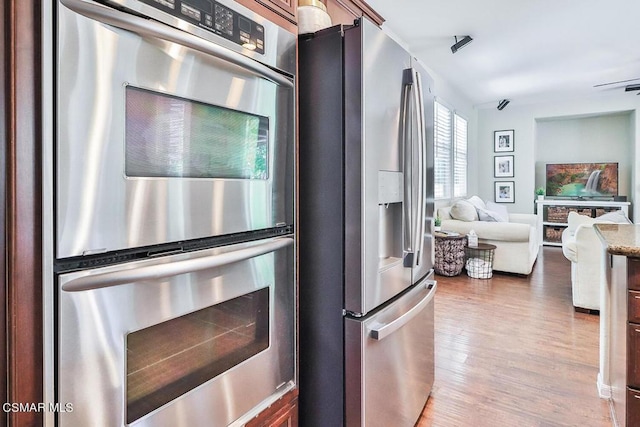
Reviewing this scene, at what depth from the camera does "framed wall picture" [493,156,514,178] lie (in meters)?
7.58

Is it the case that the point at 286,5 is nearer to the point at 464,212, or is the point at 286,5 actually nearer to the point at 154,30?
the point at 154,30

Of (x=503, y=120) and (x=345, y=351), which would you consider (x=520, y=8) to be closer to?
(x=345, y=351)

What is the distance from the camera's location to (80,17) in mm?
717

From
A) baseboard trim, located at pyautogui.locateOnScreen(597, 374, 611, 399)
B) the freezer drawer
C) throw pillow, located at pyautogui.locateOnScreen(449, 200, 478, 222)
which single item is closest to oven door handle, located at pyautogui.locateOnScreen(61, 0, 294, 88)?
the freezer drawer

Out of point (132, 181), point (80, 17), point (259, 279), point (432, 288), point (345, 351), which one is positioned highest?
point (80, 17)

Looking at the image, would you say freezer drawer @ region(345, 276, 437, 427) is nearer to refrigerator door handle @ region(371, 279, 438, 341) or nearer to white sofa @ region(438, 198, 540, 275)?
refrigerator door handle @ region(371, 279, 438, 341)

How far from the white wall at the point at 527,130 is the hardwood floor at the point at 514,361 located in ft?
12.4

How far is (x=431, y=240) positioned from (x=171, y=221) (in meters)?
1.40

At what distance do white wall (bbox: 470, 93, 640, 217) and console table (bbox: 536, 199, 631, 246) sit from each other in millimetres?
314

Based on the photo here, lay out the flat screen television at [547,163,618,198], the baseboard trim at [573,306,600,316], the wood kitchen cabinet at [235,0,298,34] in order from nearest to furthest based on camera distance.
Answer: the wood kitchen cabinet at [235,0,298,34] → the baseboard trim at [573,306,600,316] → the flat screen television at [547,163,618,198]

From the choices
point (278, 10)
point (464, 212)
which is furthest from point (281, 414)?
point (464, 212)

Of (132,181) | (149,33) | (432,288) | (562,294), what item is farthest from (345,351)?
(562,294)

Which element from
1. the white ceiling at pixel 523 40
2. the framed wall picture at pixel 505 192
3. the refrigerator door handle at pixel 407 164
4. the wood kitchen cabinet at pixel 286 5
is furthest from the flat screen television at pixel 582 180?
the wood kitchen cabinet at pixel 286 5

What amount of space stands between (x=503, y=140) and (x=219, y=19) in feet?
25.7
